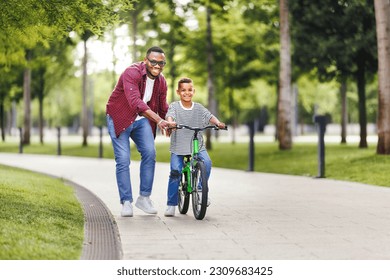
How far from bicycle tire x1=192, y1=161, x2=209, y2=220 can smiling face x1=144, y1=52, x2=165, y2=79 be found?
48.2 inches

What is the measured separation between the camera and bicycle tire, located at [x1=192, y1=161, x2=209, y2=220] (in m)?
7.64

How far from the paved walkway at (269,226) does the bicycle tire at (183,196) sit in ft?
0.38

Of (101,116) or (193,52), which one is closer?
(193,52)

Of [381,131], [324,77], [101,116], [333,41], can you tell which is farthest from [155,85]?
[101,116]

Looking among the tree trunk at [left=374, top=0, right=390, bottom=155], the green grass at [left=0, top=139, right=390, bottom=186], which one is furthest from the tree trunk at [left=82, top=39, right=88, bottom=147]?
the tree trunk at [left=374, top=0, right=390, bottom=155]

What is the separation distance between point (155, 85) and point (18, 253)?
342cm

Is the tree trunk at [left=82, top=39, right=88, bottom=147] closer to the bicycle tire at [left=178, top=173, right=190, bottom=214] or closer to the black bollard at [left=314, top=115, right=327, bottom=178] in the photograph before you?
the black bollard at [left=314, top=115, right=327, bottom=178]

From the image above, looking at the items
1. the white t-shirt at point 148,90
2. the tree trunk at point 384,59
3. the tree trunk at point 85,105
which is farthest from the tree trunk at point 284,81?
the white t-shirt at point 148,90

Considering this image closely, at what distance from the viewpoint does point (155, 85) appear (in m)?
8.37

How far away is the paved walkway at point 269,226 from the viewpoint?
5969 mm

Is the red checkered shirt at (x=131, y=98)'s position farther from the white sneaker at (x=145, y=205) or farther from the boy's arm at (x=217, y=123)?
the white sneaker at (x=145, y=205)

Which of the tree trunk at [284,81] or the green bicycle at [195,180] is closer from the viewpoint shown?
the green bicycle at [195,180]

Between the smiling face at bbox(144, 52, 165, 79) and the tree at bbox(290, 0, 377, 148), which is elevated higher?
the tree at bbox(290, 0, 377, 148)
